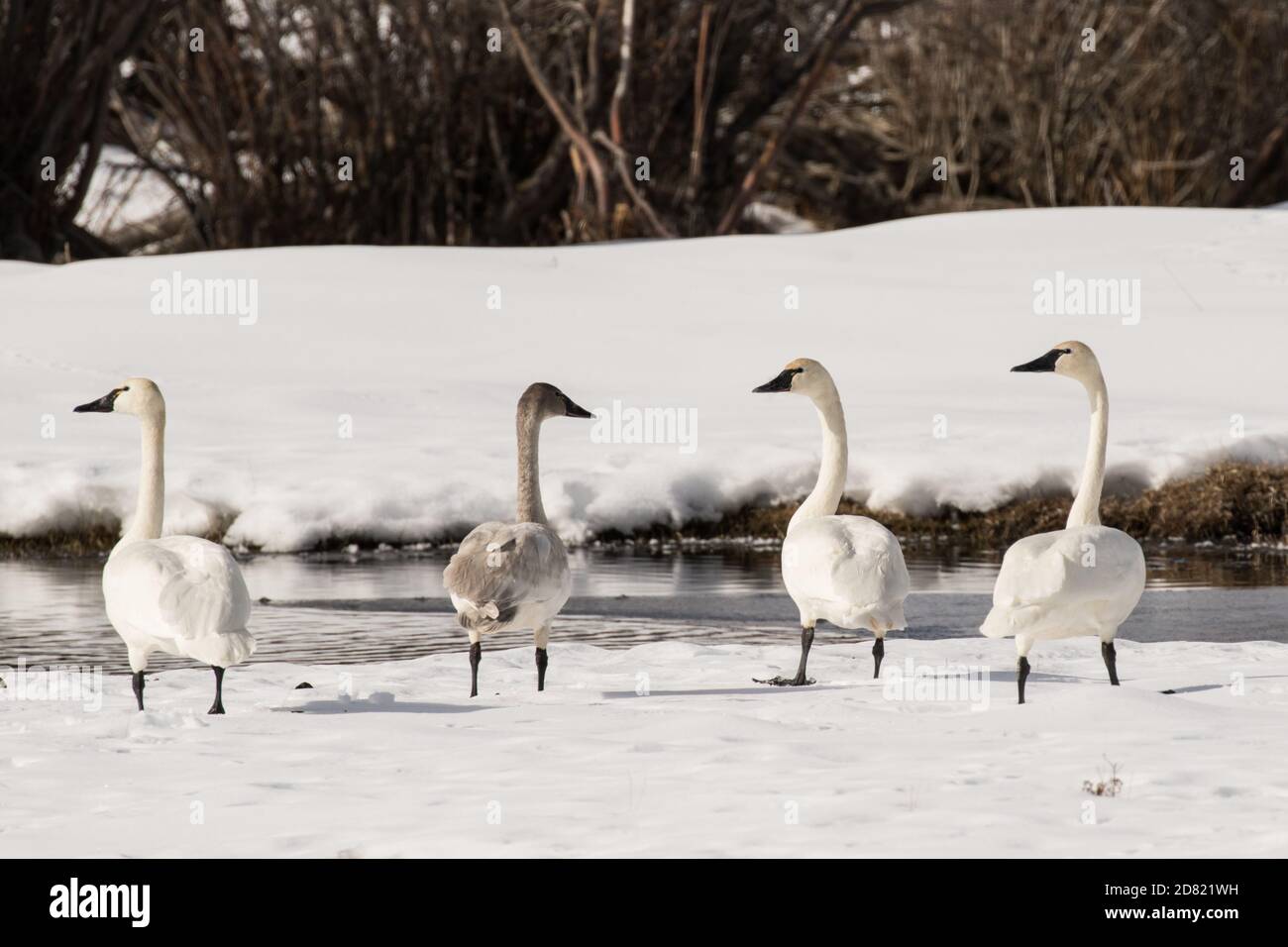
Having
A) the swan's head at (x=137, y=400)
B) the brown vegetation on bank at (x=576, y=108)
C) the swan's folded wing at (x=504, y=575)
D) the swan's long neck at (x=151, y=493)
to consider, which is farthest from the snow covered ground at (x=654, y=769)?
the brown vegetation on bank at (x=576, y=108)

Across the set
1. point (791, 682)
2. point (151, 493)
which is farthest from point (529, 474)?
point (151, 493)

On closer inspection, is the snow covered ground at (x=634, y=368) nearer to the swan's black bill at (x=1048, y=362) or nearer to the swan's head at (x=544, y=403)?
the swan's head at (x=544, y=403)

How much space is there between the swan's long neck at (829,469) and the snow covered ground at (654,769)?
865 mm

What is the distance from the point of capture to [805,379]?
9406 millimetres

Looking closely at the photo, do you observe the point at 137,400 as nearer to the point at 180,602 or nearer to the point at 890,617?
the point at 180,602

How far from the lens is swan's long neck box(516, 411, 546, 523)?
28.1 feet

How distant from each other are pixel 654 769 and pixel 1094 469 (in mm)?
3148

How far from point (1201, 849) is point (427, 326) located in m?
16.5

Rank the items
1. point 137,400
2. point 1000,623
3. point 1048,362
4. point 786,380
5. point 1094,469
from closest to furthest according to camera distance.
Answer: point 1000,623, point 1094,469, point 137,400, point 1048,362, point 786,380

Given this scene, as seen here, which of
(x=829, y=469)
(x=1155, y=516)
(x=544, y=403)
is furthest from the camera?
(x=1155, y=516)

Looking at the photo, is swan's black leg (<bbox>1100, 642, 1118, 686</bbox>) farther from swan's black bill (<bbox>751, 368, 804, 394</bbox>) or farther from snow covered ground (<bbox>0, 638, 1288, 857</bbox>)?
swan's black bill (<bbox>751, 368, 804, 394</bbox>)

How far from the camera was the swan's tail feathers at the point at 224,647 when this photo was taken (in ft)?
22.9

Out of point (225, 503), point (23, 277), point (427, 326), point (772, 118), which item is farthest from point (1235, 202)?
point (225, 503)

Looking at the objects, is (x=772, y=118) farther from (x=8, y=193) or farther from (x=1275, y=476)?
(x=1275, y=476)
